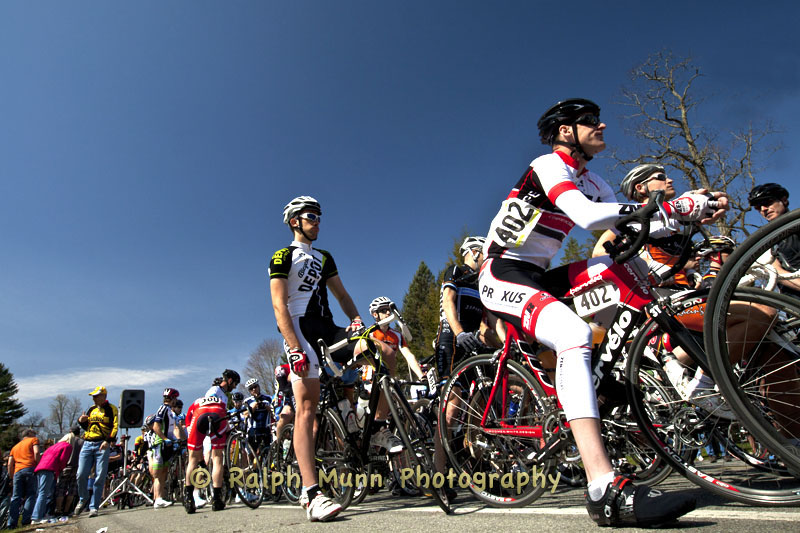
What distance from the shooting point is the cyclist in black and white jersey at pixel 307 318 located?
3486 mm

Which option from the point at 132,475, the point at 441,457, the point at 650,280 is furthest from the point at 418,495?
the point at 132,475

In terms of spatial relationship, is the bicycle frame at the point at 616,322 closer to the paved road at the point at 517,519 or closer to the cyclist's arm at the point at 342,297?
the paved road at the point at 517,519

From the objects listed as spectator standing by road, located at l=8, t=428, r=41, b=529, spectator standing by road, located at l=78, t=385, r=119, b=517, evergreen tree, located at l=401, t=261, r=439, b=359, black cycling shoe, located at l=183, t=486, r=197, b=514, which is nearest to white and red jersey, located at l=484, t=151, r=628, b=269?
black cycling shoe, located at l=183, t=486, r=197, b=514

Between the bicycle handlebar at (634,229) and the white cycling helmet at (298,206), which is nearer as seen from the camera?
the bicycle handlebar at (634,229)

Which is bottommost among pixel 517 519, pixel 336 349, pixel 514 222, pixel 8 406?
pixel 517 519

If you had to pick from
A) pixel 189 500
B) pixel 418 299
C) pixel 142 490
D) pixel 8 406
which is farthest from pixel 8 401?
pixel 189 500

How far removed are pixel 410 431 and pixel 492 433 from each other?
684 mm

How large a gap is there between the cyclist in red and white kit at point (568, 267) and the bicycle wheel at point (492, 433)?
457mm

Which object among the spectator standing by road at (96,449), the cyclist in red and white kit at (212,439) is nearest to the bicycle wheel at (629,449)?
the cyclist in red and white kit at (212,439)

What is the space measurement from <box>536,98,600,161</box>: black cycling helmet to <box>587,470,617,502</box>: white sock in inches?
67.7

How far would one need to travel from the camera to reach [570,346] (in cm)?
217

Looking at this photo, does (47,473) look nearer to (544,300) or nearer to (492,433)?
(492,433)

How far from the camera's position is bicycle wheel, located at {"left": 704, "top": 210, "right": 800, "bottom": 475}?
171cm

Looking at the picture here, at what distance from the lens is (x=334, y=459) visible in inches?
150
